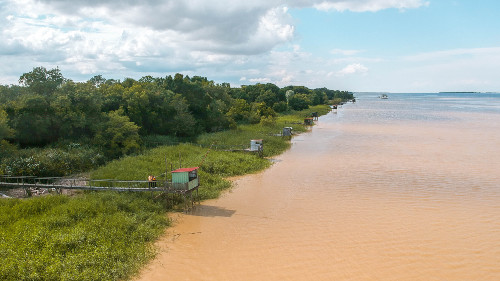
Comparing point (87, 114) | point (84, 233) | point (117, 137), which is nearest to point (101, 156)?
point (117, 137)

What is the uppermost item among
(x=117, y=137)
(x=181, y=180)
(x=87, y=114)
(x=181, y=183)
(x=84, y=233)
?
(x=87, y=114)

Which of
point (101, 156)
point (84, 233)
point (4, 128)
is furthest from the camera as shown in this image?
point (101, 156)

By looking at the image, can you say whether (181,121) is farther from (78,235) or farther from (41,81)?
(78,235)

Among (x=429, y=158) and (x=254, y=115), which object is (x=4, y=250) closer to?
(x=429, y=158)

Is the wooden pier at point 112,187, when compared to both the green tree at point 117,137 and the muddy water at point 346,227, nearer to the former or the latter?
the muddy water at point 346,227

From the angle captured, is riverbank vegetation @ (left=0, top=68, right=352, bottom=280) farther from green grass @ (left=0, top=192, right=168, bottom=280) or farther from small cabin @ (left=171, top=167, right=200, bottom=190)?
small cabin @ (left=171, top=167, right=200, bottom=190)

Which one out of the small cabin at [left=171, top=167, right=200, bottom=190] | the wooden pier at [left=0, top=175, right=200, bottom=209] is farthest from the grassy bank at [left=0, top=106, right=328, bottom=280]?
the small cabin at [left=171, top=167, right=200, bottom=190]
